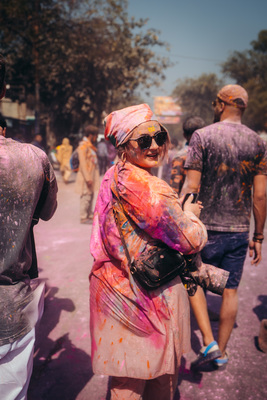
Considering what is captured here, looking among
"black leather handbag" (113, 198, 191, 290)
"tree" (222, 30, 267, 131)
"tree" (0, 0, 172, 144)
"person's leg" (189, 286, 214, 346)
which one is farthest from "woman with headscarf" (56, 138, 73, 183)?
"tree" (222, 30, 267, 131)

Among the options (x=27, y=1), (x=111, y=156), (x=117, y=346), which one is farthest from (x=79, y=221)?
(x=27, y=1)

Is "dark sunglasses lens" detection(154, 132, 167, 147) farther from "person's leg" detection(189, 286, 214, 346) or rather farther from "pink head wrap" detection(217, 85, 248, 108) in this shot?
"person's leg" detection(189, 286, 214, 346)

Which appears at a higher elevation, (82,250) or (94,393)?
(94,393)

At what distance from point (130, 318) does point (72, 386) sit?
1.28 meters

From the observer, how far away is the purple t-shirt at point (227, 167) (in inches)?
112

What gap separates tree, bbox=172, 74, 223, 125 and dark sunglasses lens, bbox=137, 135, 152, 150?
5375cm

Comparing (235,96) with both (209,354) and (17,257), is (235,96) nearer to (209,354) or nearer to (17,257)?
(209,354)

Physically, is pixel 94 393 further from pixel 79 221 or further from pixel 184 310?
pixel 79 221

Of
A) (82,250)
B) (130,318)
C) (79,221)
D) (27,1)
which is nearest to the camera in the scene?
(130,318)

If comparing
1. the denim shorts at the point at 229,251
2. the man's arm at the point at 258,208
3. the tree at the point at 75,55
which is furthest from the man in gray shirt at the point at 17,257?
the tree at the point at 75,55

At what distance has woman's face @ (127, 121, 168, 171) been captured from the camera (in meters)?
1.82

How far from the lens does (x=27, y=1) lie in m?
16.1

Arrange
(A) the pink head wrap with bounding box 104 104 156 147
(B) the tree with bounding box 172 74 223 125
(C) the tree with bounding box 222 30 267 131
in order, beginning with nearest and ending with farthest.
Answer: (A) the pink head wrap with bounding box 104 104 156 147 → (C) the tree with bounding box 222 30 267 131 → (B) the tree with bounding box 172 74 223 125

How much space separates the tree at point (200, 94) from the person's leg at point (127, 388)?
54.0 meters
